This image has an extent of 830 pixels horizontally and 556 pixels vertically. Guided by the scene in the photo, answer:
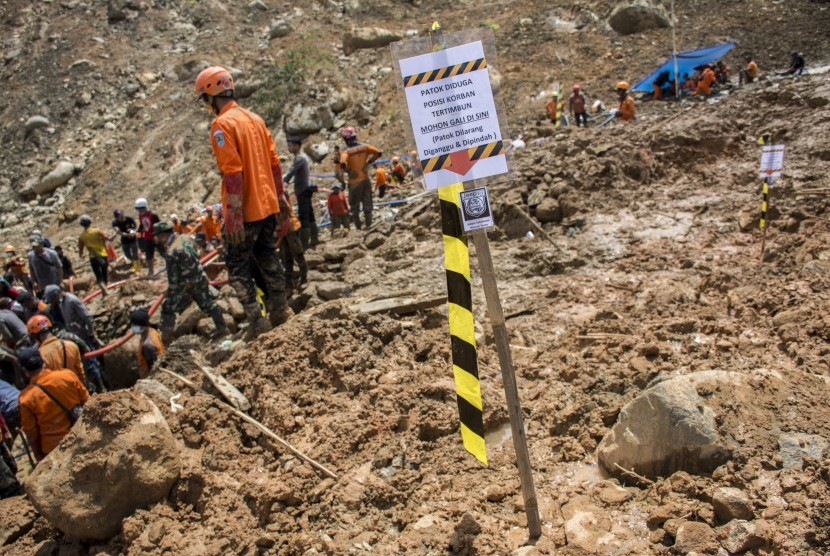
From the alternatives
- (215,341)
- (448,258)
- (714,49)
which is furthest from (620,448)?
(714,49)

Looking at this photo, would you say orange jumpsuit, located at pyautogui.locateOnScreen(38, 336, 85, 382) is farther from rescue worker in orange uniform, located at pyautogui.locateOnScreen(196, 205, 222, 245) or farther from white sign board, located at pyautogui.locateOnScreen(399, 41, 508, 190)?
rescue worker in orange uniform, located at pyautogui.locateOnScreen(196, 205, 222, 245)

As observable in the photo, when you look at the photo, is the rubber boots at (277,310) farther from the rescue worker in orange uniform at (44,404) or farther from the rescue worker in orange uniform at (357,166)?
the rescue worker in orange uniform at (357,166)

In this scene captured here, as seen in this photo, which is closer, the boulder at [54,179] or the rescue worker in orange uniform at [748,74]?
the rescue worker in orange uniform at [748,74]

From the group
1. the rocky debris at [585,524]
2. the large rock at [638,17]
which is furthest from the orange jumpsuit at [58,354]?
the large rock at [638,17]

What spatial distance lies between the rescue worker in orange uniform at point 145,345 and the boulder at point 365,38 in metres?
19.5

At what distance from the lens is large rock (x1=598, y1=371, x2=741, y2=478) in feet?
9.80

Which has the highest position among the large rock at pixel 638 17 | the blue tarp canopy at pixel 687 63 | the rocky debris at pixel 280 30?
the rocky debris at pixel 280 30

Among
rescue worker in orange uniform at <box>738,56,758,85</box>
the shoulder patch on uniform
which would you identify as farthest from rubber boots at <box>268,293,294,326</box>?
rescue worker in orange uniform at <box>738,56,758,85</box>

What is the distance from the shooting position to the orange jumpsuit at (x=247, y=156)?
4672mm

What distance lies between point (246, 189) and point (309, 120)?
1616 centimetres

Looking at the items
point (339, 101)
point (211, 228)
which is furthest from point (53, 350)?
point (339, 101)

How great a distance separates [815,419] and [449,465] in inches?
76.8

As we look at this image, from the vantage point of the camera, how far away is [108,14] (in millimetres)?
27984

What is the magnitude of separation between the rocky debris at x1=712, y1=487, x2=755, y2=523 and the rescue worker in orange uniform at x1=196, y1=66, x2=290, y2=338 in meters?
3.77
